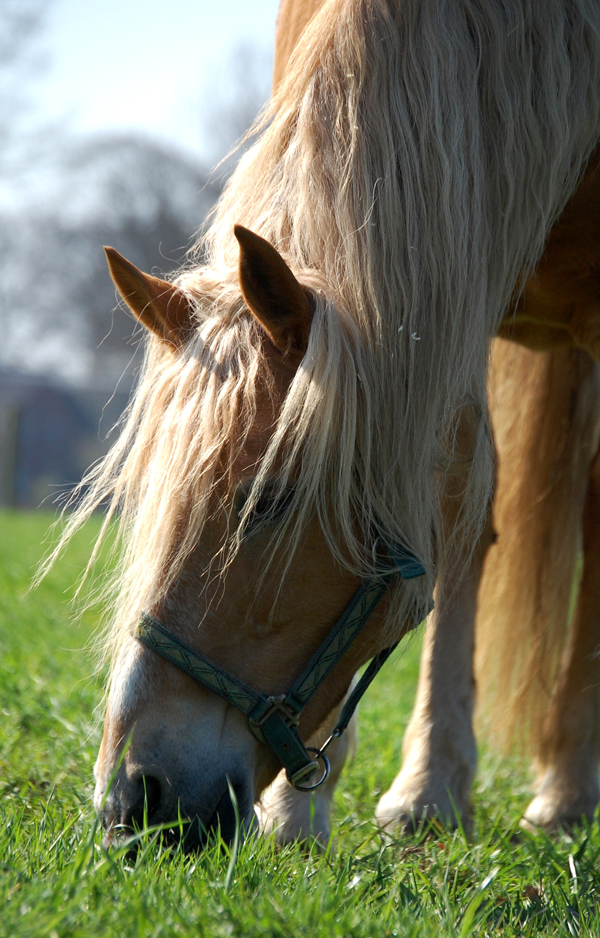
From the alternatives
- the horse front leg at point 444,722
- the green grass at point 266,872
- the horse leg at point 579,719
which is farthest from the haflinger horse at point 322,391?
the horse leg at point 579,719

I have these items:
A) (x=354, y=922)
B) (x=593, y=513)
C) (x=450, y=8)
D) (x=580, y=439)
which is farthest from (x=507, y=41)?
(x=354, y=922)

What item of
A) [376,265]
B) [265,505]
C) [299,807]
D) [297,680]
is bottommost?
[299,807]

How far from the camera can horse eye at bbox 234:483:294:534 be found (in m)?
1.55

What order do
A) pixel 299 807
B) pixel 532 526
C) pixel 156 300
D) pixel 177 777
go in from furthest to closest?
pixel 532 526, pixel 299 807, pixel 156 300, pixel 177 777

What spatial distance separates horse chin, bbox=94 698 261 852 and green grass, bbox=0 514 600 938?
6cm

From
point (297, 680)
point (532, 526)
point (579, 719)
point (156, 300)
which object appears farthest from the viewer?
point (532, 526)

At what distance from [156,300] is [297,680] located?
0.85 m

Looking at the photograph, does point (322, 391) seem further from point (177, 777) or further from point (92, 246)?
point (92, 246)

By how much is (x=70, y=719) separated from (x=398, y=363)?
5.63ft

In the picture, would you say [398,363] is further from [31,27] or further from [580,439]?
[31,27]

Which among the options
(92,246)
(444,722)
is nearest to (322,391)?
(444,722)

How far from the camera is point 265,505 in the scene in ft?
5.13

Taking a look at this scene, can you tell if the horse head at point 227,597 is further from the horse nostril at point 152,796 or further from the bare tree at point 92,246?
the bare tree at point 92,246

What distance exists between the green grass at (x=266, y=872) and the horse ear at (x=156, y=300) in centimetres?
83
